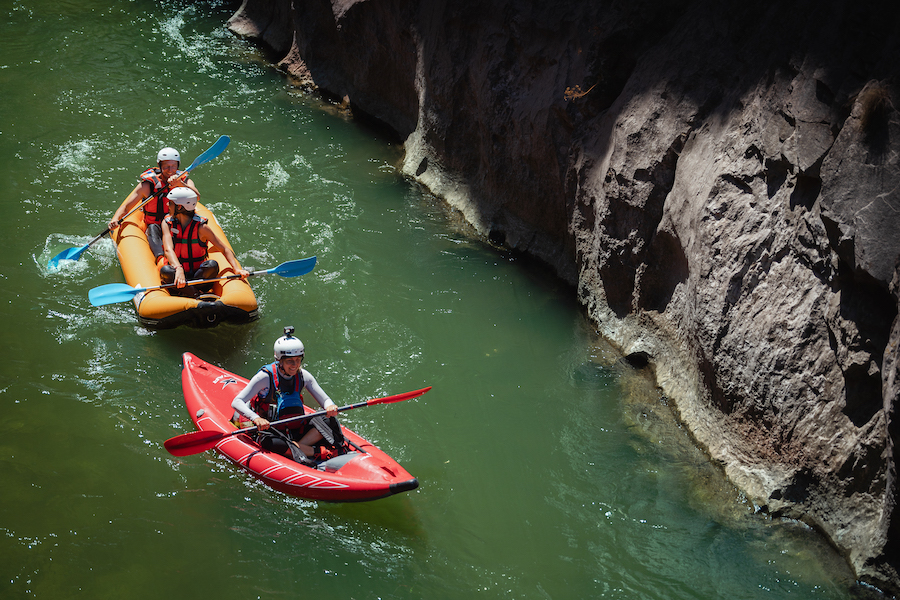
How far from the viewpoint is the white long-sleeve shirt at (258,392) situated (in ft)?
16.0

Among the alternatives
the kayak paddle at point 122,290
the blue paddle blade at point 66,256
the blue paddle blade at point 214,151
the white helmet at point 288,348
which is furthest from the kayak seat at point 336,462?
the blue paddle blade at point 214,151

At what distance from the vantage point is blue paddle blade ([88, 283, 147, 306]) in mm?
5852

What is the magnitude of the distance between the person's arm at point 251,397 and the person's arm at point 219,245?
1.74 m

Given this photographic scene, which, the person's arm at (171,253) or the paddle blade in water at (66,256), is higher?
the person's arm at (171,253)

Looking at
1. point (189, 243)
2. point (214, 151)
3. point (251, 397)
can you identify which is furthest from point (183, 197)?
point (251, 397)

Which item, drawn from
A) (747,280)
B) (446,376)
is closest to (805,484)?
(747,280)

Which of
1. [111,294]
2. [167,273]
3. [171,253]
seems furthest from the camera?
[171,253]

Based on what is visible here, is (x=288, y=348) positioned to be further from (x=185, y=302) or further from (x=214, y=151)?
(x=214, y=151)

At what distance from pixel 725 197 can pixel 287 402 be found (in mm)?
3421

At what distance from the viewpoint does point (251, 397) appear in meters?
4.98

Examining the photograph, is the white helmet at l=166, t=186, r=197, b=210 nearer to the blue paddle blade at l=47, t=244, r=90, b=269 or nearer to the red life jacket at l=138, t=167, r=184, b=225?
the red life jacket at l=138, t=167, r=184, b=225

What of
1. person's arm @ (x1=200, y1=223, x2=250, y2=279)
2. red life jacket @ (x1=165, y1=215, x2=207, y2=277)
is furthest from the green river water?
red life jacket @ (x1=165, y1=215, x2=207, y2=277)

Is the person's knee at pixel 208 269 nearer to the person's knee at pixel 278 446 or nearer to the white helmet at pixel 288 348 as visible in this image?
the white helmet at pixel 288 348

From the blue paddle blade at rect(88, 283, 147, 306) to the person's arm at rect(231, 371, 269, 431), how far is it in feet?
5.49
